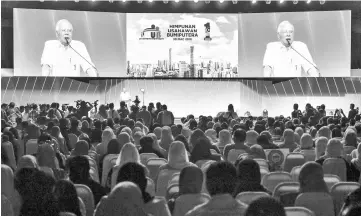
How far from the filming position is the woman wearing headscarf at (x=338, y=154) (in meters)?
7.82

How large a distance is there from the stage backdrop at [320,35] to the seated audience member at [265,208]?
23170 mm

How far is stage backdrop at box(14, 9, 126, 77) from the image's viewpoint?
25266 mm

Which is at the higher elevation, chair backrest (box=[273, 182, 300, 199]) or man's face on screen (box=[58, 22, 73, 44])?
man's face on screen (box=[58, 22, 73, 44])

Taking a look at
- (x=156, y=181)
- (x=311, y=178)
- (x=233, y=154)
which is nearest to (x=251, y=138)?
(x=233, y=154)

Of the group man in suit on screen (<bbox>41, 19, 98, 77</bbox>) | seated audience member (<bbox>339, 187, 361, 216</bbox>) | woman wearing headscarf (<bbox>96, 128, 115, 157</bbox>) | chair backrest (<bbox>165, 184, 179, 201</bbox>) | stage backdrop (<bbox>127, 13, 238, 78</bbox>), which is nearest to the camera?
seated audience member (<bbox>339, 187, 361, 216</bbox>)

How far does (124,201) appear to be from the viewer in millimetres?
3959

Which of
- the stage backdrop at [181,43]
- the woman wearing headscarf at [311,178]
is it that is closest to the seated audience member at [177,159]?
the woman wearing headscarf at [311,178]

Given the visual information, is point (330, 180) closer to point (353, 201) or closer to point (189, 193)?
point (189, 193)

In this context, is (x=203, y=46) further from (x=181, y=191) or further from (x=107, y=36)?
(x=181, y=191)

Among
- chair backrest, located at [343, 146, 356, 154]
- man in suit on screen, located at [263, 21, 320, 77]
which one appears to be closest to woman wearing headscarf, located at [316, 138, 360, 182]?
chair backrest, located at [343, 146, 356, 154]

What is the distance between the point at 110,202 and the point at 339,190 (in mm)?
2522

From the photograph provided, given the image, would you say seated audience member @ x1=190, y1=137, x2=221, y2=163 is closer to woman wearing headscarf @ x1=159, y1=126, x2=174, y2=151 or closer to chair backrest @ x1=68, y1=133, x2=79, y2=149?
woman wearing headscarf @ x1=159, y1=126, x2=174, y2=151

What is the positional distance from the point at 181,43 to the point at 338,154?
62.5ft

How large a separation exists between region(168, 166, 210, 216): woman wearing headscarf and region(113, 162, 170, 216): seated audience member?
256 millimetres
